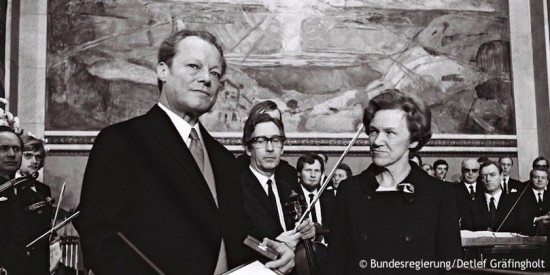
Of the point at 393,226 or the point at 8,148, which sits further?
the point at 8,148

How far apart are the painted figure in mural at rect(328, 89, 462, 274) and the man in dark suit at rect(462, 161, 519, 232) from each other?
6101 millimetres

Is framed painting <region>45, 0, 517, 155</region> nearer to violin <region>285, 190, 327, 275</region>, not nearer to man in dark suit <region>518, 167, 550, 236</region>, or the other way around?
man in dark suit <region>518, 167, 550, 236</region>

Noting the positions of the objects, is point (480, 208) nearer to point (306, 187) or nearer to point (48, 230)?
point (306, 187)

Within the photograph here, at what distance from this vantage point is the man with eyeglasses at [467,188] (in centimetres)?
901

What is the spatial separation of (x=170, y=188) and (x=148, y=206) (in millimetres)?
95

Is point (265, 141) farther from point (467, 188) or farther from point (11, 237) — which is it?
point (467, 188)

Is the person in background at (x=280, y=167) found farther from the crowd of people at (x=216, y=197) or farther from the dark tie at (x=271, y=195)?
the dark tie at (x=271, y=195)

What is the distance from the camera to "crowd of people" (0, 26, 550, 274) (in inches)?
79.7

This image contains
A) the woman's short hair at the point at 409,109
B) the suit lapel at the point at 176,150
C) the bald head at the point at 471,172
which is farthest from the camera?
the bald head at the point at 471,172

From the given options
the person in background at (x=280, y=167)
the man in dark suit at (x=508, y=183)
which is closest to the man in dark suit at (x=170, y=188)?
the person in background at (x=280, y=167)

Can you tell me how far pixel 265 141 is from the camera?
158 inches

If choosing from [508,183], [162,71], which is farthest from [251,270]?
[508,183]

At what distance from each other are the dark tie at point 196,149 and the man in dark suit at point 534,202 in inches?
266

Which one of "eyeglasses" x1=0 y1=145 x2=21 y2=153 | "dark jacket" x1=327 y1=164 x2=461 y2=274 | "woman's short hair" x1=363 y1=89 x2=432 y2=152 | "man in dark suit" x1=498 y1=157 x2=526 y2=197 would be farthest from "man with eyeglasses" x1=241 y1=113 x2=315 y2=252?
"man in dark suit" x1=498 y1=157 x2=526 y2=197
